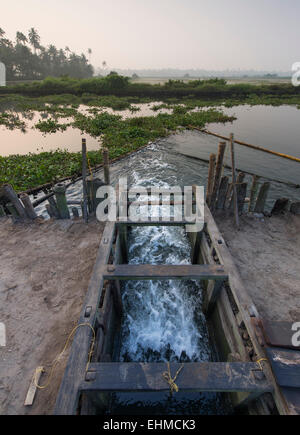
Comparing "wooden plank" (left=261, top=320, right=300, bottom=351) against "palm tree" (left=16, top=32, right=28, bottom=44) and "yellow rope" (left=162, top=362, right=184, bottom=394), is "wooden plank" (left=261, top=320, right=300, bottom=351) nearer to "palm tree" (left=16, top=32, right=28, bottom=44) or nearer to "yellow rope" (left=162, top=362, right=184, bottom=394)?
"yellow rope" (left=162, top=362, right=184, bottom=394)

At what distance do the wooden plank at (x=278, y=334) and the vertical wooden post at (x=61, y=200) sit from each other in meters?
7.84

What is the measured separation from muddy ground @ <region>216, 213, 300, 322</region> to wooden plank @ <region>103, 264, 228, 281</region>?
1.31 m

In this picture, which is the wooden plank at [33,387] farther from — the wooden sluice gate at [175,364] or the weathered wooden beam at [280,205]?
the weathered wooden beam at [280,205]

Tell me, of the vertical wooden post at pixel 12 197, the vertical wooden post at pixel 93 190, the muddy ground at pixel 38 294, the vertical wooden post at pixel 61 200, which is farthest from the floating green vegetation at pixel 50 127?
the vertical wooden post at pixel 93 190

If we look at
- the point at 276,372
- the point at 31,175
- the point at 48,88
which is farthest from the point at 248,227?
the point at 48,88

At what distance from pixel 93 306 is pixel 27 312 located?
220 cm

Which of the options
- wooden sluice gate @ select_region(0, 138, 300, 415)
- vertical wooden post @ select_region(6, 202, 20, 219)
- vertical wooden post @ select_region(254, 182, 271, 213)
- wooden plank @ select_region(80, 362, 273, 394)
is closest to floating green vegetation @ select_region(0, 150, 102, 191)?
vertical wooden post @ select_region(6, 202, 20, 219)

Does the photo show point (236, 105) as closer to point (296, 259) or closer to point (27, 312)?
point (296, 259)

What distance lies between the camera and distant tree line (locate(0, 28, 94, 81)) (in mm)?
76713

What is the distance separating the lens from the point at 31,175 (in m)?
14.3

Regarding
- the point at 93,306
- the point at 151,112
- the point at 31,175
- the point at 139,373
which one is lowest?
the point at 139,373

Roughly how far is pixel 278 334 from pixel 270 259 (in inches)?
138

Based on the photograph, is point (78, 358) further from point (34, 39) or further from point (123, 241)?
point (34, 39)

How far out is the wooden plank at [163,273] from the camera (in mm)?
5547
